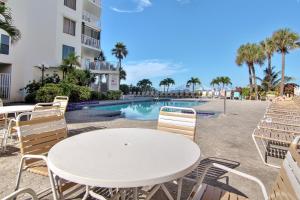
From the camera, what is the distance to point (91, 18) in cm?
2195

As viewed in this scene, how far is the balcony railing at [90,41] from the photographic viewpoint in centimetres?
2032

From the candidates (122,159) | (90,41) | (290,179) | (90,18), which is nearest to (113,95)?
(90,41)

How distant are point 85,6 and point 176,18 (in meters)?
27.8

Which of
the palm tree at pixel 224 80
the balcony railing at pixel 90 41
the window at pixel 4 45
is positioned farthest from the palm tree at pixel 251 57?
the window at pixel 4 45

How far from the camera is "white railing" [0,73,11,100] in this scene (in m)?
13.1

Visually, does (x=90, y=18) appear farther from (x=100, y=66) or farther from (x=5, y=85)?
(x=5, y=85)

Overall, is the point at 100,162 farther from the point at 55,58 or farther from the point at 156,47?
the point at 156,47

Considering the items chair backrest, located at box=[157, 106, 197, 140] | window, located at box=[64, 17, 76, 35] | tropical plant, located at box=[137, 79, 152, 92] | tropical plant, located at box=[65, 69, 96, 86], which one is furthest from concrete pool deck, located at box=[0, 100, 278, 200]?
tropical plant, located at box=[137, 79, 152, 92]

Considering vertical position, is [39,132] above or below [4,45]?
below

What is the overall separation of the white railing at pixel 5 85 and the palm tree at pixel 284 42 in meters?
25.8

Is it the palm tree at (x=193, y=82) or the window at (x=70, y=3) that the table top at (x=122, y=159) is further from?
the palm tree at (x=193, y=82)

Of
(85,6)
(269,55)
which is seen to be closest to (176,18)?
(269,55)

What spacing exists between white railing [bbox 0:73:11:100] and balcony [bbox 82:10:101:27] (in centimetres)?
1001

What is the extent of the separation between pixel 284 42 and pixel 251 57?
4.58 metres
